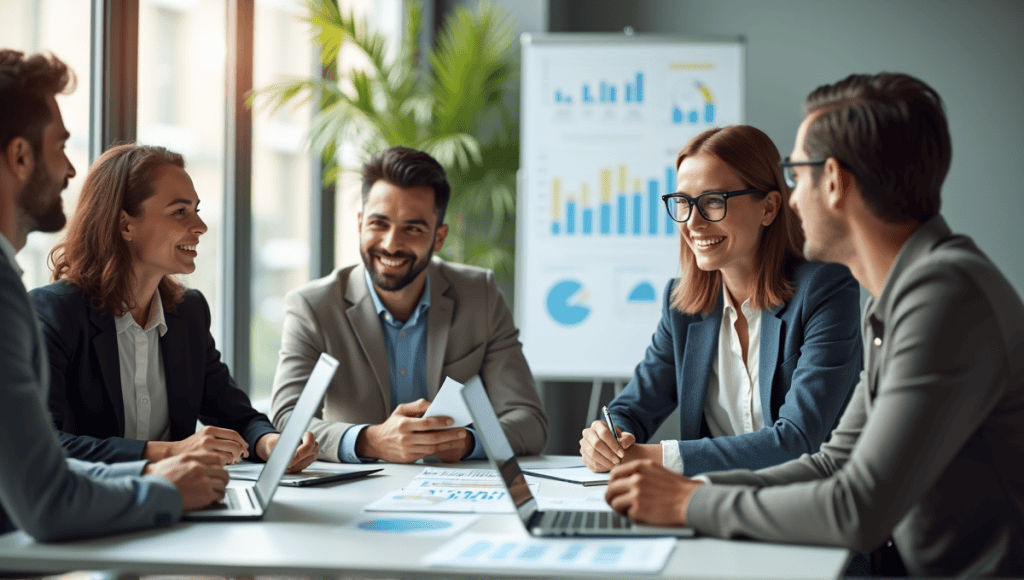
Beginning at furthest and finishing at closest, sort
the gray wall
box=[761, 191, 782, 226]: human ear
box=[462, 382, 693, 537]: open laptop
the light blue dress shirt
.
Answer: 1. the gray wall
2. the light blue dress shirt
3. box=[761, 191, 782, 226]: human ear
4. box=[462, 382, 693, 537]: open laptop

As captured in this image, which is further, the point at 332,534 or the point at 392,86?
the point at 392,86

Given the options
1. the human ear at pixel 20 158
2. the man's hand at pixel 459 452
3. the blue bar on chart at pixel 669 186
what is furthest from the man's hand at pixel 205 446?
the blue bar on chart at pixel 669 186

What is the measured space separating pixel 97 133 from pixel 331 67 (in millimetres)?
1652

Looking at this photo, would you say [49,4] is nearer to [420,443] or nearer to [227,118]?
[227,118]

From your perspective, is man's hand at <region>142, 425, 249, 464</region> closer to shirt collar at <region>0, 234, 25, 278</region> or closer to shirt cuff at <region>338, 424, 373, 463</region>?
shirt cuff at <region>338, 424, 373, 463</region>

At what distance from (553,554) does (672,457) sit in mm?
741

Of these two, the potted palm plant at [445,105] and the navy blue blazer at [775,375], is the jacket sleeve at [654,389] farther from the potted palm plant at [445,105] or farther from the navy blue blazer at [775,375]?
the potted palm plant at [445,105]

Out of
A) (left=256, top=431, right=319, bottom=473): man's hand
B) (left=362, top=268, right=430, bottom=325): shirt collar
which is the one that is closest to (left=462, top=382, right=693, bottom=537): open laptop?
(left=256, top=431, right=319, bottom=473): man's hand

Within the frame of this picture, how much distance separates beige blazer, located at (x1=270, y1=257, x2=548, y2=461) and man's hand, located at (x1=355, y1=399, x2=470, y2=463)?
0.33 meters

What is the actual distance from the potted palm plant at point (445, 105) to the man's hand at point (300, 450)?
194 centimetres

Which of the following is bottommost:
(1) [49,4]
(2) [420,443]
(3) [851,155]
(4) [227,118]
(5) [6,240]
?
(2) [420,443]

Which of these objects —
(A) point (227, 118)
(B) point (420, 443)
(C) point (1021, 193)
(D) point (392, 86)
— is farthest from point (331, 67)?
(C) point (1021, 193)

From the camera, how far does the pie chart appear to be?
162 inches

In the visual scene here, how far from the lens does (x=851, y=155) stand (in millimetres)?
1377
